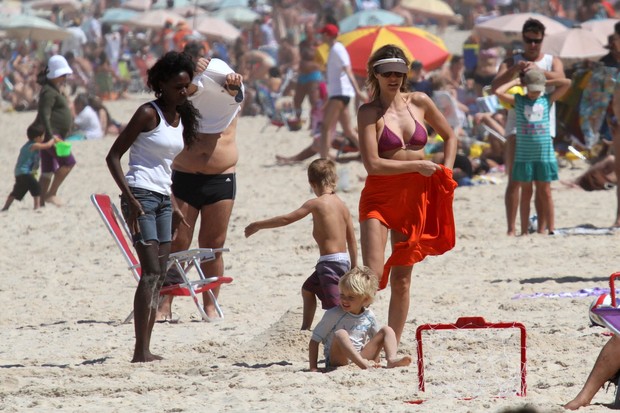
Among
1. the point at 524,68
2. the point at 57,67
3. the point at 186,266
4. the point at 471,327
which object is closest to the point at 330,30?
the point at 57,67

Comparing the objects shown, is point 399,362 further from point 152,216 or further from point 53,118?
point 53,118

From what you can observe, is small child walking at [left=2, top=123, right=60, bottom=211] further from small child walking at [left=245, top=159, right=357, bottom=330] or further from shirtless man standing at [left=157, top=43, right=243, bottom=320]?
small child walking at [left=245, top=159, right=357, bottom=330]

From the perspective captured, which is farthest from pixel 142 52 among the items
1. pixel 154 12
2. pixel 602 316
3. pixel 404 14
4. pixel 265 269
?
pixel 602 316

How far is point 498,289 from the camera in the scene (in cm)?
781

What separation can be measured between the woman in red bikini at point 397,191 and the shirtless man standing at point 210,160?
1.36m

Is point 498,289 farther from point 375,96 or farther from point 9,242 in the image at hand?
point 9,242

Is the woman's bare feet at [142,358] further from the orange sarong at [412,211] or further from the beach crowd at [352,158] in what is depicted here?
the orange sarong at [412,211]

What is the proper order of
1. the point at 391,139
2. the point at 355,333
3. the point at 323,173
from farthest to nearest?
the point at 323,173
the point at 391,139
the point at 355,333

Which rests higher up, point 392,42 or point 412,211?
point 392,42

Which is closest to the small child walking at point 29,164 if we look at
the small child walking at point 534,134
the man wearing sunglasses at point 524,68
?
the man wearing sunglasses at point 524,68

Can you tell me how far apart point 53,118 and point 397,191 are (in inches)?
305

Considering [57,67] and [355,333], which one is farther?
[57,67]

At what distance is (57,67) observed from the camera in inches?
490

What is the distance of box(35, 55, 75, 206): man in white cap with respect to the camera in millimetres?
12531
